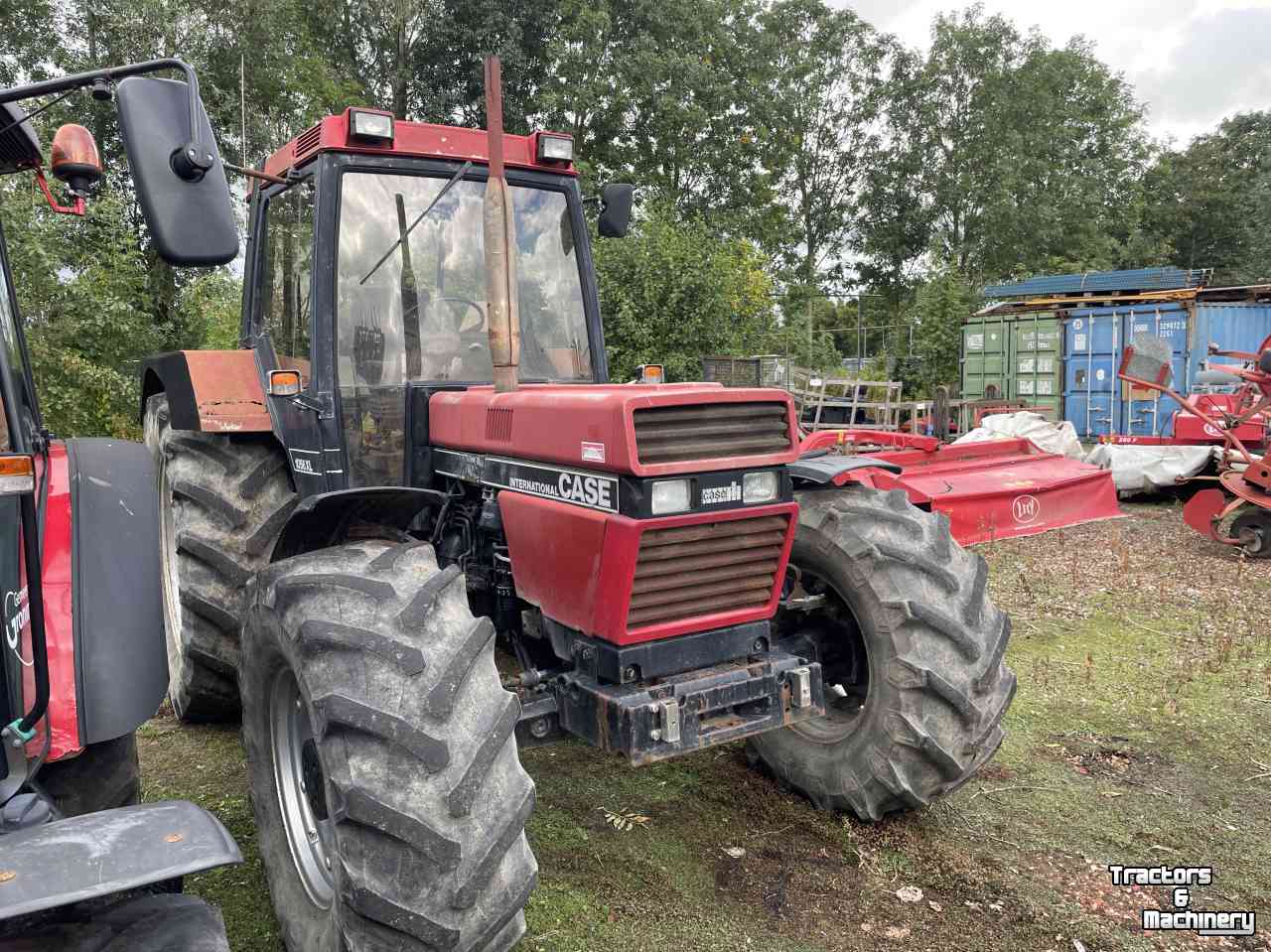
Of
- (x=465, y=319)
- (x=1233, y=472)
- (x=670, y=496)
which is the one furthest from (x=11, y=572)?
(x=1233, y=472)

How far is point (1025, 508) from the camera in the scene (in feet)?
24.3

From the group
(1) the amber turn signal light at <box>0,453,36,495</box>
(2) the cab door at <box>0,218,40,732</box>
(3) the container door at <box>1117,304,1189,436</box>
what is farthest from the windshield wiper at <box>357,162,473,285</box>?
(3) the container door at <box>1117,304,1189,436</box>

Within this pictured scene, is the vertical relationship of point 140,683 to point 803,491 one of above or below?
below

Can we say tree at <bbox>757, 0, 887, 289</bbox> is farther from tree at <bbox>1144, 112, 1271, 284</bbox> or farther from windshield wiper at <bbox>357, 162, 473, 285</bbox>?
windshield wiper at <bbox>357, 162, 473, 285</bbox>

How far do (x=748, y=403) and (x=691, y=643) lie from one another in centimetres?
73

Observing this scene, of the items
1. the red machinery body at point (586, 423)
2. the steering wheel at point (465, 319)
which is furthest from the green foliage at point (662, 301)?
the red machinery body at point (586, 423)

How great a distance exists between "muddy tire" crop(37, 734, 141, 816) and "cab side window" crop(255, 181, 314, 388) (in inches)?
65.4

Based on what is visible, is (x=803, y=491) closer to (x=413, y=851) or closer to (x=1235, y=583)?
(x=413, y=851)

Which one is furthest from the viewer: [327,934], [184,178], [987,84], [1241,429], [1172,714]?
[987,84]

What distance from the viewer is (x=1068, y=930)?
283cm

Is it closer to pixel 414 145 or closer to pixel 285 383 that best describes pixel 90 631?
pixel 285 383

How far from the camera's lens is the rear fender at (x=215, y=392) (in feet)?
12.7

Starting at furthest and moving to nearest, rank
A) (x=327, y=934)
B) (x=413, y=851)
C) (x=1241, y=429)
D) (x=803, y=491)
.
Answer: (x=1241, y=429) → (x=803, y=491) → (x=327, y=934) → (x=413, y=851)

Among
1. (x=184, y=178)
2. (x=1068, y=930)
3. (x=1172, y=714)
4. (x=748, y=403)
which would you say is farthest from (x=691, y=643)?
(x=1172, y=714)
